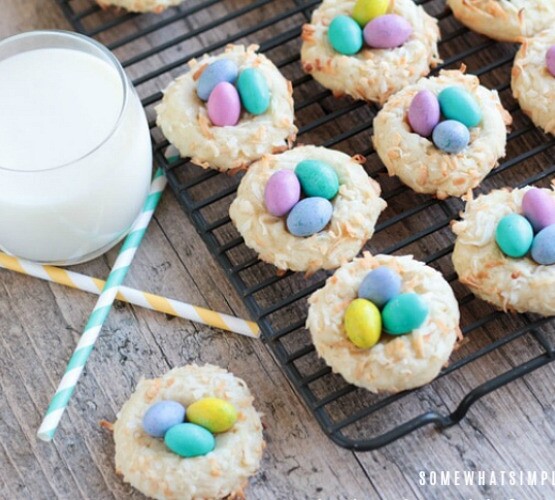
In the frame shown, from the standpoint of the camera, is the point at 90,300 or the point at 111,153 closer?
the point at 111,153

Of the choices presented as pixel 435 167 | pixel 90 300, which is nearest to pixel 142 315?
pixel 90 300

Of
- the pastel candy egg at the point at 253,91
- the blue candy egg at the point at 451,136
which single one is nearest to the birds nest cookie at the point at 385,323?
the blue candy egg at the point at 451,136

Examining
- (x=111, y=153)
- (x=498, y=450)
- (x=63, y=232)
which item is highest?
(x=111, y=153)

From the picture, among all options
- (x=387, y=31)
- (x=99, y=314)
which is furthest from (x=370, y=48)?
(x=99, y=314)

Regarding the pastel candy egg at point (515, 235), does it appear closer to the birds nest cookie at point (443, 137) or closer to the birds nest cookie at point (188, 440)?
the birds nest cookie at point (443, 137)

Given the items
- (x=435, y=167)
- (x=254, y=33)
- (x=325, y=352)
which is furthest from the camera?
(x=254, y=33)

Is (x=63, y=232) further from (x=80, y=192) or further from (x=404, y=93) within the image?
(x=404, y=93)

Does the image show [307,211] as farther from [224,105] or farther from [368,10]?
[368,10]
